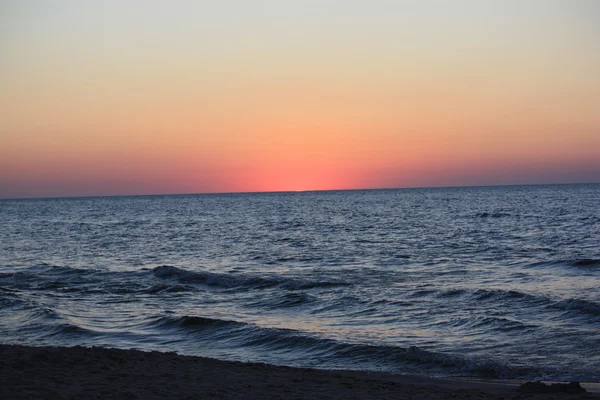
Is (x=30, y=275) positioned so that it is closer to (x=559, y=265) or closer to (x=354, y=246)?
(x=354, y=246)

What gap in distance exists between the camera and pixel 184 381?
1034 cm

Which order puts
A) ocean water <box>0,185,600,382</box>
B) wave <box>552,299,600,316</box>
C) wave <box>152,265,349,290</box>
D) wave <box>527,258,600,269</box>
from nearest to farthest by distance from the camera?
ocean water <box>0,185,600,382</box>
wave <box>552,299,600,316</box>
wave <box>152,265,349,290</box>
wave <box>527,258,600,269</box>

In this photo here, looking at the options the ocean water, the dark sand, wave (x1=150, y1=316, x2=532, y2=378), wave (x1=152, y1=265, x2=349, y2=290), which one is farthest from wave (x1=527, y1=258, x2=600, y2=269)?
the dark sand

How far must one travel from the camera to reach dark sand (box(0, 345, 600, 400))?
9.45m

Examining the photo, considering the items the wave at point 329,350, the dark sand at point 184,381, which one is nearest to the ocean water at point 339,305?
the wave at point 329,350

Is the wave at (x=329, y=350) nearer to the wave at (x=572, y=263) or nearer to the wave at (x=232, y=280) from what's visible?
the wave at (x=232, y=280)

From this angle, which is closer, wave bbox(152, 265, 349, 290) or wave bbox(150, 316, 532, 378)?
wave bbox(150, 316, 532, 378)

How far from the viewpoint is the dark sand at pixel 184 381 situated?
9445mm

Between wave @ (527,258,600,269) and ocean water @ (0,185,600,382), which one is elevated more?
wave @ (527,258,600,269)

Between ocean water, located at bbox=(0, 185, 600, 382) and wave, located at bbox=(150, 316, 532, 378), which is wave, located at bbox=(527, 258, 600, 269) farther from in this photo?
wave, located at bbox=(150, 316, 532, 378)

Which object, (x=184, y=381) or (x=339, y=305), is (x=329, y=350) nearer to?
(x=184, y=381)

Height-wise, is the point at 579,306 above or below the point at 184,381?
below

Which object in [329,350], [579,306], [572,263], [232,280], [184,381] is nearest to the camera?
[184,381]

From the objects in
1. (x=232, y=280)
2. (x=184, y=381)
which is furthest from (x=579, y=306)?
(x=232, y=280)
